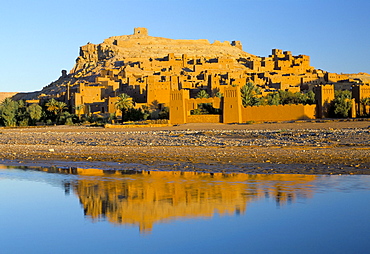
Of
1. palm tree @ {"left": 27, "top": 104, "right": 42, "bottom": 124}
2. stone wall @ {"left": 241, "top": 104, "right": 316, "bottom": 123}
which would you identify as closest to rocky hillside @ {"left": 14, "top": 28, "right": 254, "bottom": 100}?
palm tree @ {"left": 27, "top": 104, "right": 42, "bottom": 124}

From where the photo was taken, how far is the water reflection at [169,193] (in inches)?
341

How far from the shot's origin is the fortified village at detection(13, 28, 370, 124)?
3859 cm

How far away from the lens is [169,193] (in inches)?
415

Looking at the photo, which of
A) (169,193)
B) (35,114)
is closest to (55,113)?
(35,114)

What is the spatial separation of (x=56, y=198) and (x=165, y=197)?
2111 mm

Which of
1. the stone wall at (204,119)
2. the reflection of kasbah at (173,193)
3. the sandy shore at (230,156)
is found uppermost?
the stone wall at (204,119)

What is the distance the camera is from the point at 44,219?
28.0ft

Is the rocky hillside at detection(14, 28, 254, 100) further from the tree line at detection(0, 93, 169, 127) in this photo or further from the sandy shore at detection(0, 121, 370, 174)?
the sandy shore at detection(0, 121, 370, 174)

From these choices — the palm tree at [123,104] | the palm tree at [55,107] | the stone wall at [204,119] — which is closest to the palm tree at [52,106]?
the palm tree at [55,107]

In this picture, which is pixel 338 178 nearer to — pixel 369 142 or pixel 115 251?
pixel 115 251

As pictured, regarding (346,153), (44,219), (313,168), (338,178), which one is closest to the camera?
(44,219)

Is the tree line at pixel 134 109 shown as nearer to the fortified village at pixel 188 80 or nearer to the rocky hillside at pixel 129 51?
the fortified village at pixel 188 80

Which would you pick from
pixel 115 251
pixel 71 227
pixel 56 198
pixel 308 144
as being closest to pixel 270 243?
pixel 115 251

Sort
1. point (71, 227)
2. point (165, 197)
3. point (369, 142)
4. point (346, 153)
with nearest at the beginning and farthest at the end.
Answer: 1. point (71, 227)
2. point (165, 197)
3. point (346, 153)
4. point (369, 142)
